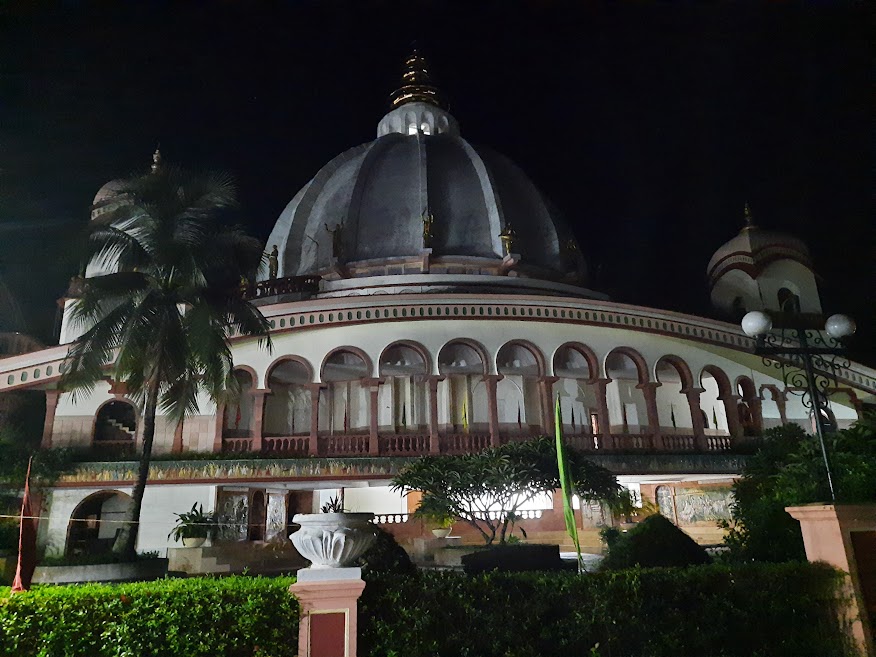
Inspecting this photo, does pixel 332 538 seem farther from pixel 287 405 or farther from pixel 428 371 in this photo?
pixel 287 405

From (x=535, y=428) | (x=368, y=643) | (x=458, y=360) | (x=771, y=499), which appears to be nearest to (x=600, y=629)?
(x=368, y=643)

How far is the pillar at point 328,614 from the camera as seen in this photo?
243 inches

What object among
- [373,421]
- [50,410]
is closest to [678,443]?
[373,421]

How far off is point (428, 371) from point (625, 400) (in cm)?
847

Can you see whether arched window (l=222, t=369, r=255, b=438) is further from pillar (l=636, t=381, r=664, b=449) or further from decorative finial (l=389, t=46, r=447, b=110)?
decorative finial (l=389, t=46, r=447, b=110)

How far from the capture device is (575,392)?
76.8ft

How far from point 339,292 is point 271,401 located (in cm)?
467

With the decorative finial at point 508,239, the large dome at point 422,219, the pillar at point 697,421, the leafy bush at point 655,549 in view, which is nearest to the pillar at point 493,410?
the pillar at point 697,421

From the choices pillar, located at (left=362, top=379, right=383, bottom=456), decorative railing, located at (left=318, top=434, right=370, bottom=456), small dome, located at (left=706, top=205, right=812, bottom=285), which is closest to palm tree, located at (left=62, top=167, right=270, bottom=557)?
decorative railing, located at (left=318, top=434, right=370, bottom=456)

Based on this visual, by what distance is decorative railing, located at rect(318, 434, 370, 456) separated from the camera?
18.4 meters

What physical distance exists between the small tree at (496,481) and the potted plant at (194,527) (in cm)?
610

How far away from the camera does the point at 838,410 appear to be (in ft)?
84.0

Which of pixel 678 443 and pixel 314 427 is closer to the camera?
pixel 314 427

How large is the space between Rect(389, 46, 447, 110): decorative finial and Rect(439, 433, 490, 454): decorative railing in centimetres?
2369
